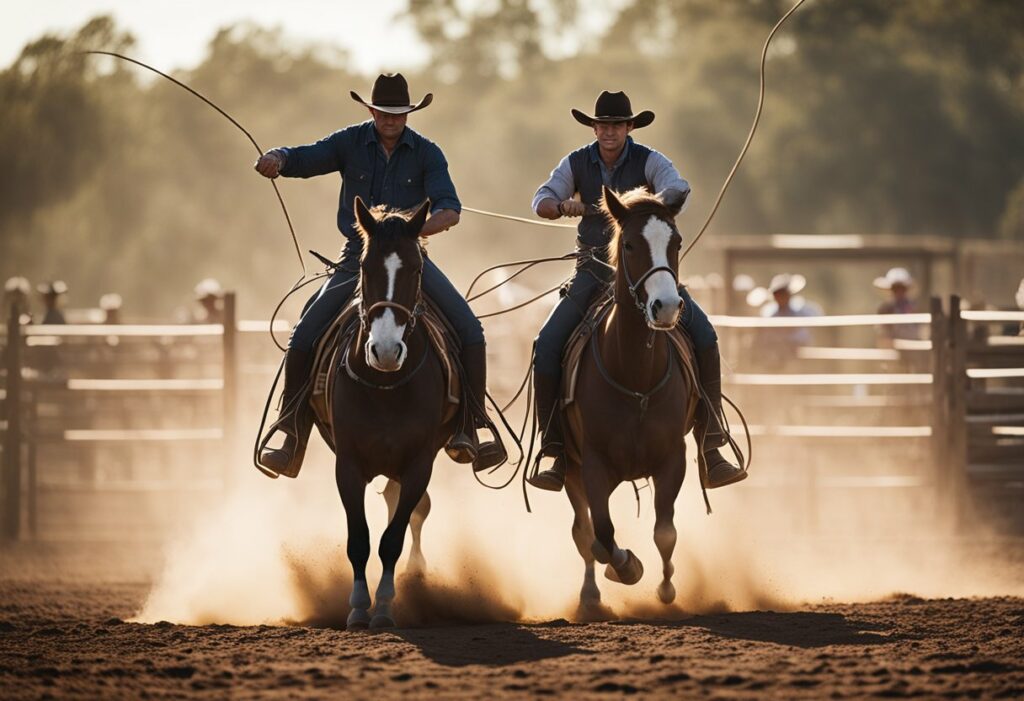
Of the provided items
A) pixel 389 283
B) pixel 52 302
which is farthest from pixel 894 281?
pixel 389 283

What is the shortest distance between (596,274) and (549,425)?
85 cm

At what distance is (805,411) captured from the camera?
1766 cm

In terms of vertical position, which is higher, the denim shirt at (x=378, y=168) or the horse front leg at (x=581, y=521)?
the denim shirt at (x=378, y=168)

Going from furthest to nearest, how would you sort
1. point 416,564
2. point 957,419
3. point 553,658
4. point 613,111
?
1. point 957,419
2. point 416,564
3. point 613,111
4. point 553,658

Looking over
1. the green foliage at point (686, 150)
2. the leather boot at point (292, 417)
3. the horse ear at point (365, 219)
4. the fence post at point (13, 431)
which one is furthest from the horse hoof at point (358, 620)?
the green foliage at point (686, 150)

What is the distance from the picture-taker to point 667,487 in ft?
29.1

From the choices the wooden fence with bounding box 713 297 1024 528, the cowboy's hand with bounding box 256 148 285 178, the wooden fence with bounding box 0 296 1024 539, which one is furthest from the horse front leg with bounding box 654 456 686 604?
the wooden fence with bounding box 713 297 1024 528

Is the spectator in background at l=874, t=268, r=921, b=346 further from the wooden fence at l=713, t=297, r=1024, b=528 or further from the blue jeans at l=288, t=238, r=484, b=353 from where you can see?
the blue jeans at l=288, t=238, r=484, b=353

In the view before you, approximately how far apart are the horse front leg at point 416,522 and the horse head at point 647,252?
2.18 metres

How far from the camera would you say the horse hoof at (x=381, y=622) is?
332 inches

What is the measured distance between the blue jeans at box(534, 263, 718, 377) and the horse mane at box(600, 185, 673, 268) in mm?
688

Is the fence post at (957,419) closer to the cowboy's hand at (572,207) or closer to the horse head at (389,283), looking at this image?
the cowboy's hand at (572,207)

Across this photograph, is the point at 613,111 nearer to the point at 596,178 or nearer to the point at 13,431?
the point at 596,178

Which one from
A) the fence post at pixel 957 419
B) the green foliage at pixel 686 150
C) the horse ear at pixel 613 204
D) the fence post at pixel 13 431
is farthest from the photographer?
the green foliage at pixel 686 150
